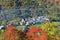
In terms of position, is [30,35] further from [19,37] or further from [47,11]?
[47,11]

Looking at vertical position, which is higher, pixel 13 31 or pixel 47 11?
pixel 13 31

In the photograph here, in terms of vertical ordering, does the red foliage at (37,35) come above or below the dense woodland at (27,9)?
above

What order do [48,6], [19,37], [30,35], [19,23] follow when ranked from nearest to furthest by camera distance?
[19,37] → [30,35] → [19,23] → [48,6]

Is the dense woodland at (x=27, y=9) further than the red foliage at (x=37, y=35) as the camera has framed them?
Yes

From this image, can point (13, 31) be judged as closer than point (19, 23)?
Yes

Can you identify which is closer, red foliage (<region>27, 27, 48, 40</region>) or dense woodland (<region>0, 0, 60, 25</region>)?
red foliage (<region>27, 27, 48, 40</region>)

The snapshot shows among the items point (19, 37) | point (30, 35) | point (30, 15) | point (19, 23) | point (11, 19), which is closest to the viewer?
point (19, 37)

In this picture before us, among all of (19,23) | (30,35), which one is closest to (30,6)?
(19,23)

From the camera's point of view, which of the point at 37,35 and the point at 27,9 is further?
the point at 27,9

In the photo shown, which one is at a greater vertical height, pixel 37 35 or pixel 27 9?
pixel 37 35

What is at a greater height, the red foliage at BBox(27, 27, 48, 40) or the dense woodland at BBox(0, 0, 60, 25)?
the red foliage at BBox(27, 27, 48, 40)
